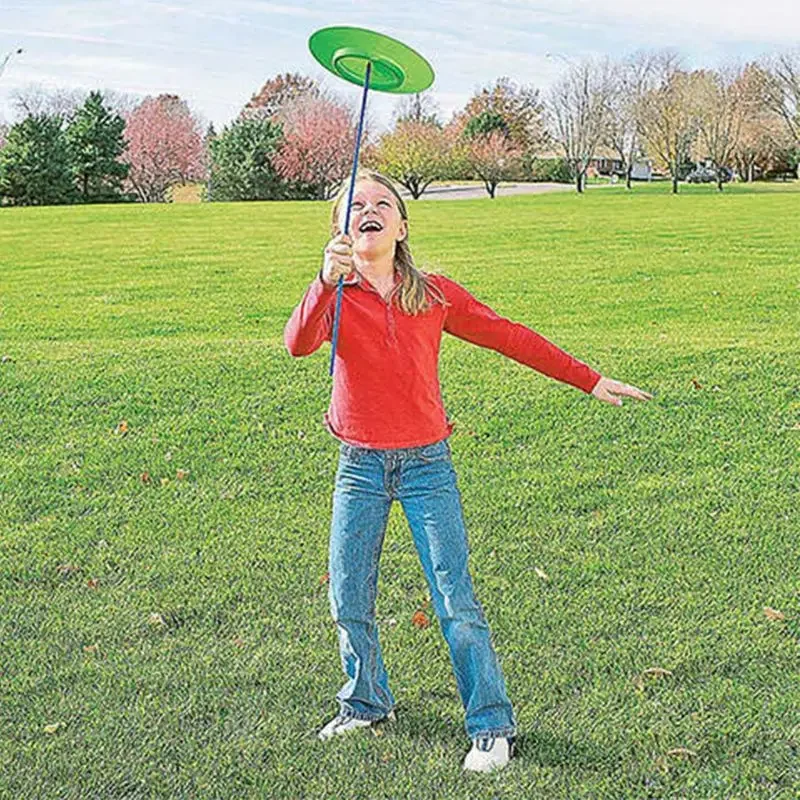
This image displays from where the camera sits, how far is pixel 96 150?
39812 millimetres

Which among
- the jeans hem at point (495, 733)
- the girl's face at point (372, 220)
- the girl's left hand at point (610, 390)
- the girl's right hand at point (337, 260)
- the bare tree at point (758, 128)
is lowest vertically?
the jeans hem at point (495, 733)

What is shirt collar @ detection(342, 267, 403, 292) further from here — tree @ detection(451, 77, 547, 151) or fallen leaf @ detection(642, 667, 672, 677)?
tree @ detection(451, 77, 547, 151)

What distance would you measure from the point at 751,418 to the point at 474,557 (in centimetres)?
266

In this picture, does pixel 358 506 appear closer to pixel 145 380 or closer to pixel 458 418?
pixel 458 418

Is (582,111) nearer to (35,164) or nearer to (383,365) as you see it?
(35,164)

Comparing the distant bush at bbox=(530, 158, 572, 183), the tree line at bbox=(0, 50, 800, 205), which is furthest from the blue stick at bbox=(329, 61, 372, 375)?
the distant bush at bbox=(530, 158, 572, 183)

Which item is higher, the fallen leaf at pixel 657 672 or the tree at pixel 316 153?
the tree at pixel 316 153

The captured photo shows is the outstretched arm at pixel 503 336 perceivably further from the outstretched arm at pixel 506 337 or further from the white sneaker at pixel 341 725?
the white sneaker at pixel 341 725

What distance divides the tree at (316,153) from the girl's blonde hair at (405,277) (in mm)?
36949

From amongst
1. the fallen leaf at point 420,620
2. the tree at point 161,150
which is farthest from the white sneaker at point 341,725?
the tree at point 161,150

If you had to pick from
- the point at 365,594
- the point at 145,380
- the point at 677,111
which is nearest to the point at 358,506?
the point at 365,594

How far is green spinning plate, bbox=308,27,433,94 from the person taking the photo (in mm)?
3090

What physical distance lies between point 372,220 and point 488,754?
151cm

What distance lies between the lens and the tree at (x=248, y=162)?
4081 cm
